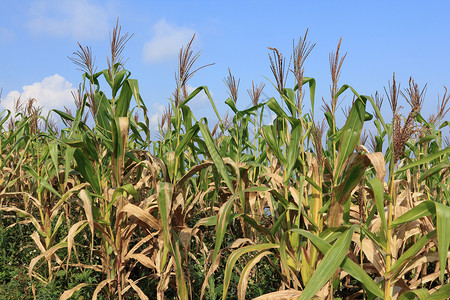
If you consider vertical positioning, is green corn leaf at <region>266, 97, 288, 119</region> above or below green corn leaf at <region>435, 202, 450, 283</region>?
above

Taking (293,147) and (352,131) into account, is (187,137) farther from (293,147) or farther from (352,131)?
(352,131)

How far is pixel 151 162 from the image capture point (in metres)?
2.89

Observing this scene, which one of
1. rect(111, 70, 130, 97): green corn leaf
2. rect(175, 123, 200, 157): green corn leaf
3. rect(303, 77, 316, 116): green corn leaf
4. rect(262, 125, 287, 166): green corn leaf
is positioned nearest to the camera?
rect(262, 125, 287, 166): green corn leaf

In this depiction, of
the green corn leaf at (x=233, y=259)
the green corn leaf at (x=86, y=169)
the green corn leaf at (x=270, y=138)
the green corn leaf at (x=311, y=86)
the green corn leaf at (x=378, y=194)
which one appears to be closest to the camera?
the green corn leaf at (x=378, y=194)

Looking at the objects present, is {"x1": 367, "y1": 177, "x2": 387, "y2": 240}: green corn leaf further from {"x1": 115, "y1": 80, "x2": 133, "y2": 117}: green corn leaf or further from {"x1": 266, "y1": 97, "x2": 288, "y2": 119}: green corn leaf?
{"x1": 115, "y1": 80, "x2": 133, "y2": 117}: green corn leaf

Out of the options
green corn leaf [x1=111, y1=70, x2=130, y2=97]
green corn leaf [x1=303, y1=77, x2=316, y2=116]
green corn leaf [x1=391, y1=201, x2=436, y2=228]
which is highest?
green corn leaf [x1=111, y1=70, x2=130, y2=97]

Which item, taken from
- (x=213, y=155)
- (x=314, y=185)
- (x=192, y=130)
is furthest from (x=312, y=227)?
(x=192, y=130)

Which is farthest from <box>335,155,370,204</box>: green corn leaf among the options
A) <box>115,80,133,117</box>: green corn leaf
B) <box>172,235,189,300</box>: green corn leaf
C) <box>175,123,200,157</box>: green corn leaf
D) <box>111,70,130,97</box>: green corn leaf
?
<box>111,70,130,97</box>: green corn leaf

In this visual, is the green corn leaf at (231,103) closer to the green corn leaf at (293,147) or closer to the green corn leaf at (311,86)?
the green corn leaf at (311,86)

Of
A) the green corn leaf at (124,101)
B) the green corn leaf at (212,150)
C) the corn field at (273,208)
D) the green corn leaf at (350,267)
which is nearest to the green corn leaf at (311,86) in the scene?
the corn field at (273,208)

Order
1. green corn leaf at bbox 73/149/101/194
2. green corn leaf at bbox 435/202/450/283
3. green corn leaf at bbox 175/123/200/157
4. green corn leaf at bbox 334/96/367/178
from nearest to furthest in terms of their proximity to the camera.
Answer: green corn leaf at bbox 435/202/450/283 → green corn leaf at bbox 334/96/367/178 → green corn leaf at bbox 175/123/200/157 → green corn leaf at bbox 73/149/101/194

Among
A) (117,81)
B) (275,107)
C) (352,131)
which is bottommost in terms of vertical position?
(352,131)

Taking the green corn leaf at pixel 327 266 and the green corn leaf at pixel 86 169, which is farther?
the green corn leaf at pixel 86 169

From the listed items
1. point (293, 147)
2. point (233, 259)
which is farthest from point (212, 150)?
point (233, 259)
